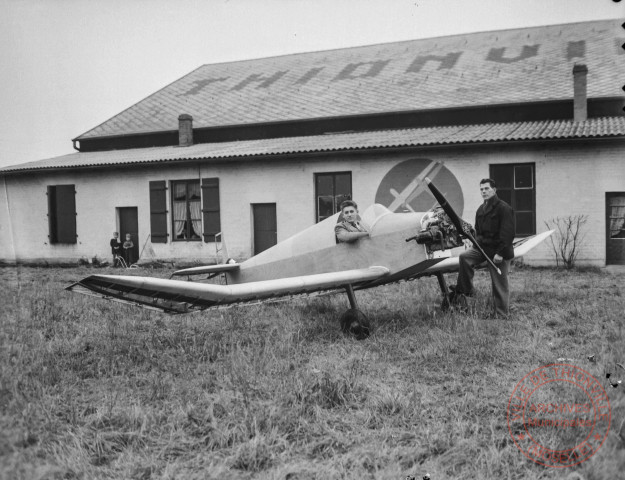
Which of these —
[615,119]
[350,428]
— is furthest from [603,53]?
[350,428]

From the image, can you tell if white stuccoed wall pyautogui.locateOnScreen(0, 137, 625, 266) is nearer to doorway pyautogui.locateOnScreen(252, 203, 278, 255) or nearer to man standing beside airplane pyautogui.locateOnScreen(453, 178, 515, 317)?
doorway pyautogui.locateOnScreen(252, 203, 278, 255)

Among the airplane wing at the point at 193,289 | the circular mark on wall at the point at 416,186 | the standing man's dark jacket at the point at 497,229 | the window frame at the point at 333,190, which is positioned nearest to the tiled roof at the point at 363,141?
the circular mark on wall at the point at 416,186

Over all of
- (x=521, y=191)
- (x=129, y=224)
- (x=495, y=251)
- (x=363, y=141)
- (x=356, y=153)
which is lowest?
(x=495, y=251)

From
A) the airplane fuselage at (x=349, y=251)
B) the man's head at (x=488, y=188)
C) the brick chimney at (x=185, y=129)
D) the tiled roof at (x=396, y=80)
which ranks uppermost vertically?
the tiled roof at (x=396, y=80)

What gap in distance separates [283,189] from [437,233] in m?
10.6

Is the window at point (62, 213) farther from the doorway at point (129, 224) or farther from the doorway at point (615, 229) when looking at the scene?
the doorway at point (615, 229)

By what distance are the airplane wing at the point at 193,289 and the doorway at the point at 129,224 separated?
13550 millimetres

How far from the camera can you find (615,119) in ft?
49.3

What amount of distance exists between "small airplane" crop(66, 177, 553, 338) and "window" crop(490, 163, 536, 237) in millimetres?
7742

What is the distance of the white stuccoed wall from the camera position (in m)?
13.9

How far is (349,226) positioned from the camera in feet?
22.8

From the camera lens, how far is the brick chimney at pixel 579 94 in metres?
15.3

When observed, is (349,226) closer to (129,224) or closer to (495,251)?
(495,251)

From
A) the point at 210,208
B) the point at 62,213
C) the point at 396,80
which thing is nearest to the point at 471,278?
the point at 210,208
